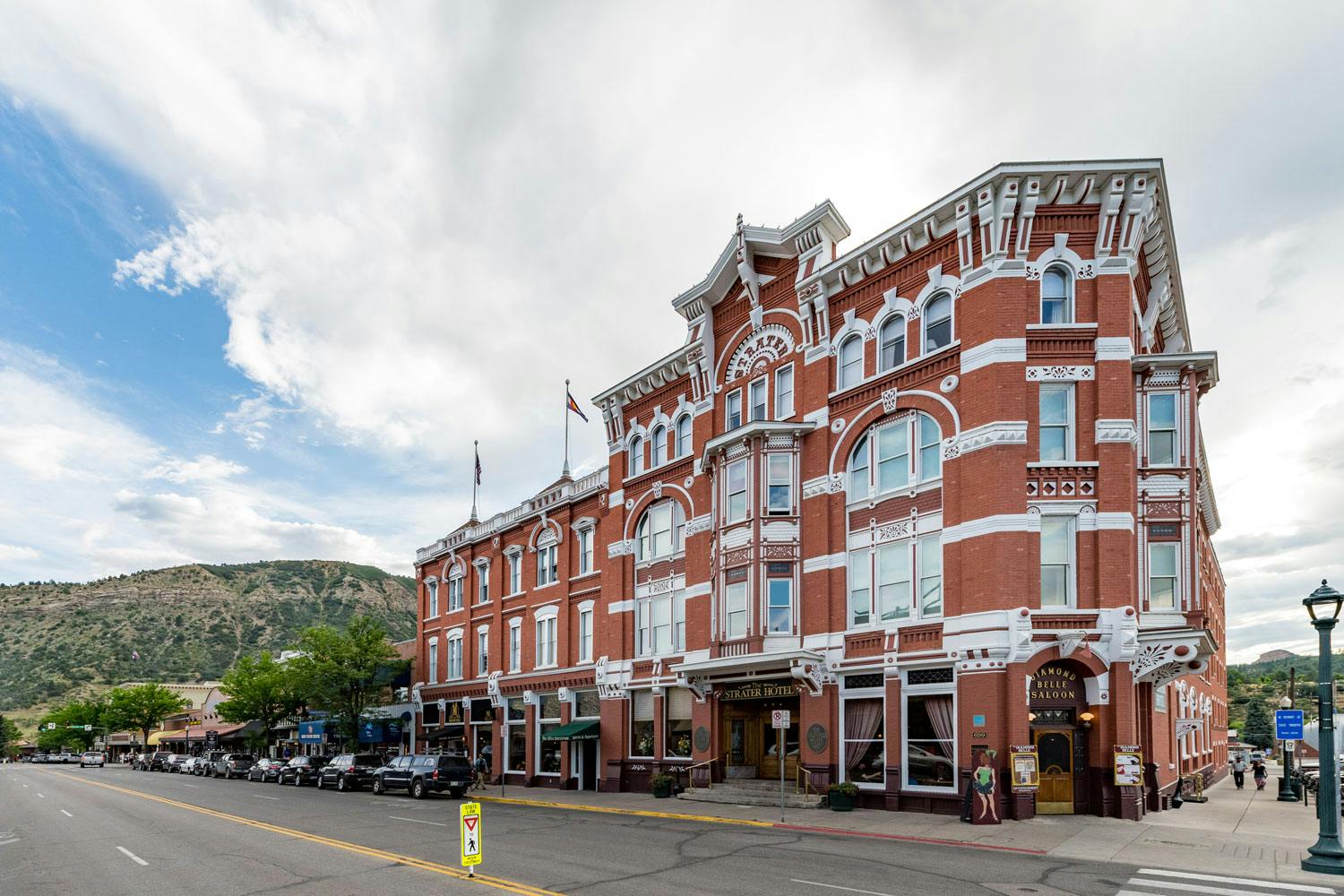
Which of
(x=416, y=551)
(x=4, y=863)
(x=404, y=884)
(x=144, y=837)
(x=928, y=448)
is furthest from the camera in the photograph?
(x=416, y=551)

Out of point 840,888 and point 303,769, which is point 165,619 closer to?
point 303,769

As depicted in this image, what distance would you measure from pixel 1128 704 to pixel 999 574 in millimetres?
4153

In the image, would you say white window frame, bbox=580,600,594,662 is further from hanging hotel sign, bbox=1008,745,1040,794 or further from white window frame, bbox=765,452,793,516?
hanging hotel sign, bbox=1008,745,1040,794

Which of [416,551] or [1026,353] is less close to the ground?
[1026,353]

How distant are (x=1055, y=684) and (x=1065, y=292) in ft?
→ 32.2

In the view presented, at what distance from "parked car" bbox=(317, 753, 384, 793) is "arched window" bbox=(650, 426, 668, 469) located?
57.3ft

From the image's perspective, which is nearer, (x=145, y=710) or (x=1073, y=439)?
(x=1073, y=439)

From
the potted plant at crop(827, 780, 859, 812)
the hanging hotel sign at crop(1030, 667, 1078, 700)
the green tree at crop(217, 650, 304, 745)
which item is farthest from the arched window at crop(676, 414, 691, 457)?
the green tree at crop(217, 650, 304, 745)

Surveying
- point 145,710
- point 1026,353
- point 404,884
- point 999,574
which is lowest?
point 145,710

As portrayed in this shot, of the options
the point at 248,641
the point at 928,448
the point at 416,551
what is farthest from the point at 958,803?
the point at 248,641

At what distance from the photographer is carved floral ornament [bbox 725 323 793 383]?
31.1m

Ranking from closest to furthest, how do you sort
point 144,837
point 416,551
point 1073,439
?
point 144,837
point 1073,439
point 416,551

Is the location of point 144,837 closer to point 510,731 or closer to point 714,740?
point 714,740

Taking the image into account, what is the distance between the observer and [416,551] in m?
55.2
